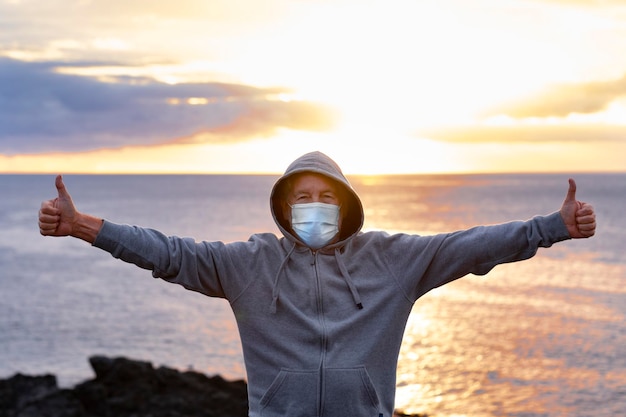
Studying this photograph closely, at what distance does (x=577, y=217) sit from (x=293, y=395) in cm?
166

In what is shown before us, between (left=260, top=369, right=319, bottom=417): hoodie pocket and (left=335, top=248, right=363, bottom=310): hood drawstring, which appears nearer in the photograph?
(left=260, top=369, right=319, bottom=417): hoodie pocket

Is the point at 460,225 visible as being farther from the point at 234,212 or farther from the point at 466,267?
the point at 466,267

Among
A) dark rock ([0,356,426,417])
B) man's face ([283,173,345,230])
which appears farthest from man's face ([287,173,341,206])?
dark rock ([0,356,426,417])

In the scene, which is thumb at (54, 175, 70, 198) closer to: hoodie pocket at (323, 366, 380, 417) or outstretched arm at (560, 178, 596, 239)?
hoodie pocket at (323, 366, 380, 417)

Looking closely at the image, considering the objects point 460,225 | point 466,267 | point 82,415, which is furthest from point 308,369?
point 460,225

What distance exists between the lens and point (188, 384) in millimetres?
18672

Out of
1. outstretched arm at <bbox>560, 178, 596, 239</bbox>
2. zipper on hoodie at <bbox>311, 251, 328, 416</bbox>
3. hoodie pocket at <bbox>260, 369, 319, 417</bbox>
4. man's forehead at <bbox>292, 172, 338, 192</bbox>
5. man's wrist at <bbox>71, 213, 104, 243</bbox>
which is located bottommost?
hoodie pocket at <bbox>260, 369, 319, 417</bbox>

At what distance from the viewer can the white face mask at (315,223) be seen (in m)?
4.41

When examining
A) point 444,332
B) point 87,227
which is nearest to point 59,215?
point 87,227

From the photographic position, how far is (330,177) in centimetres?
449

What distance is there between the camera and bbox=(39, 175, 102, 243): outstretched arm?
13.2ft

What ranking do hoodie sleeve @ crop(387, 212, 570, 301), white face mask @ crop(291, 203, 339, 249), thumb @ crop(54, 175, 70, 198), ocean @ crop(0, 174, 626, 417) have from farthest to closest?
ocean @ crop(0, 174, 626, 417)
white face mask @ crop(291, 203, 339, 249)
hoodie sleeve @ crop(387, 212, 570, 301)
thumb @ crop(54, 175, 70, 198)

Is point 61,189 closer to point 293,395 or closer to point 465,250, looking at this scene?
point 293,395

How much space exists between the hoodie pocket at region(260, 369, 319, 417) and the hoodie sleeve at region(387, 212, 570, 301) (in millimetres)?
699
